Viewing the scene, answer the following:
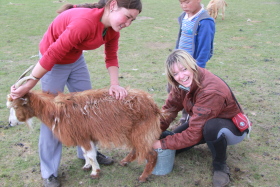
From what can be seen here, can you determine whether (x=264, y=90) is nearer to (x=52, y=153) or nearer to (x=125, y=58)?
(x=125, y=58)

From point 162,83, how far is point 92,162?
3389mm

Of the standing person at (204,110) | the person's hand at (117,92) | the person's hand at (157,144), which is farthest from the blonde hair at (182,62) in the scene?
the person's hand at (157,144)

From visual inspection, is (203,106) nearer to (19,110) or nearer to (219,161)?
(219,161)

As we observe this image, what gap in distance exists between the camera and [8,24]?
12680 mm

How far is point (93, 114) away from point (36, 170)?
133 centimetres

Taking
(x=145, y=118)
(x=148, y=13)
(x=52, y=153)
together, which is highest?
(x=145, y=118)

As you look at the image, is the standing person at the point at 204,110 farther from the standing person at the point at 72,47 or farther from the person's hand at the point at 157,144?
the standing person at the point at 72,47

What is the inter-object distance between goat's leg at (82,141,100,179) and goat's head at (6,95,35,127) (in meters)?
0.76

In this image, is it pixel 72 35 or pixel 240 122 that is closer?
pixel 72 35

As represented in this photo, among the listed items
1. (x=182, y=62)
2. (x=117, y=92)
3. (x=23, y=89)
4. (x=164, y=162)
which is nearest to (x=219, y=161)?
(x=164, y=162)

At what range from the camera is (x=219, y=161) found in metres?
3.40

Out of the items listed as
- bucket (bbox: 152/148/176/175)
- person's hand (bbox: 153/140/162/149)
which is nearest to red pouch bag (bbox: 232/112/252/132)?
bucket (bbox: 152/148/176/175)

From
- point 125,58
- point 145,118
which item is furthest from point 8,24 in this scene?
point 145,118

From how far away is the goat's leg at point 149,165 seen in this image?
127 inches
